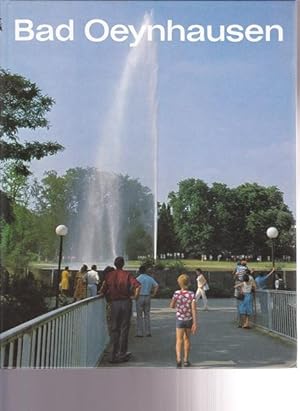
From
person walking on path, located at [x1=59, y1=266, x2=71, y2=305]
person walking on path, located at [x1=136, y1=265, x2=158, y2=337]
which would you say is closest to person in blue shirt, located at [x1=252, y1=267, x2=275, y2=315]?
person walking on path, located at [x1=136, y1=265, x2=158, y2=337]

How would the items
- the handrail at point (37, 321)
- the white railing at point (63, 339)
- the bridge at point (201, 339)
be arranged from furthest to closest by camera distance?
the bridge at point (201, 339) → the white railing at point (63, 339) → the handrail at point (37, 321)

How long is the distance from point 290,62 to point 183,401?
2349 millimetres

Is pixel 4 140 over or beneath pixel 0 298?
over

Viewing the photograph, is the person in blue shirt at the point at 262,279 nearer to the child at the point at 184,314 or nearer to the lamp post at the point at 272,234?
the lamp post at the point at 272,234

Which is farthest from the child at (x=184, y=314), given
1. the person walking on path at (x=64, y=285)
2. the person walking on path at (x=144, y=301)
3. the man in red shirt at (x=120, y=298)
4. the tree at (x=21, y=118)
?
the tree at (x=21, y=118)

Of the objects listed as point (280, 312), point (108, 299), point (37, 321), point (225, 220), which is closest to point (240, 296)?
point (280, 312)

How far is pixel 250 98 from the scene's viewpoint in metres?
4.80

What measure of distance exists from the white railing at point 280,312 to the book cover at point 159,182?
0.01 meters

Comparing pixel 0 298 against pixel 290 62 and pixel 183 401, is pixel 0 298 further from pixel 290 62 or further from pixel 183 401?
pixel 290 62

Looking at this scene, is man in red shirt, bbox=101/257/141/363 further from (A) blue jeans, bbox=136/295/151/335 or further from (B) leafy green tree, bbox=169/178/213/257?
(B) leafy green tree, bbox=169/178/213/257

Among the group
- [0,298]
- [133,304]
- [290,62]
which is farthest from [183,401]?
[290,62]

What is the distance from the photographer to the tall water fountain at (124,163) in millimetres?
4703

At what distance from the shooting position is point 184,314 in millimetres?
4695

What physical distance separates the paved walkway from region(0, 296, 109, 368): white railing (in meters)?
0.14
